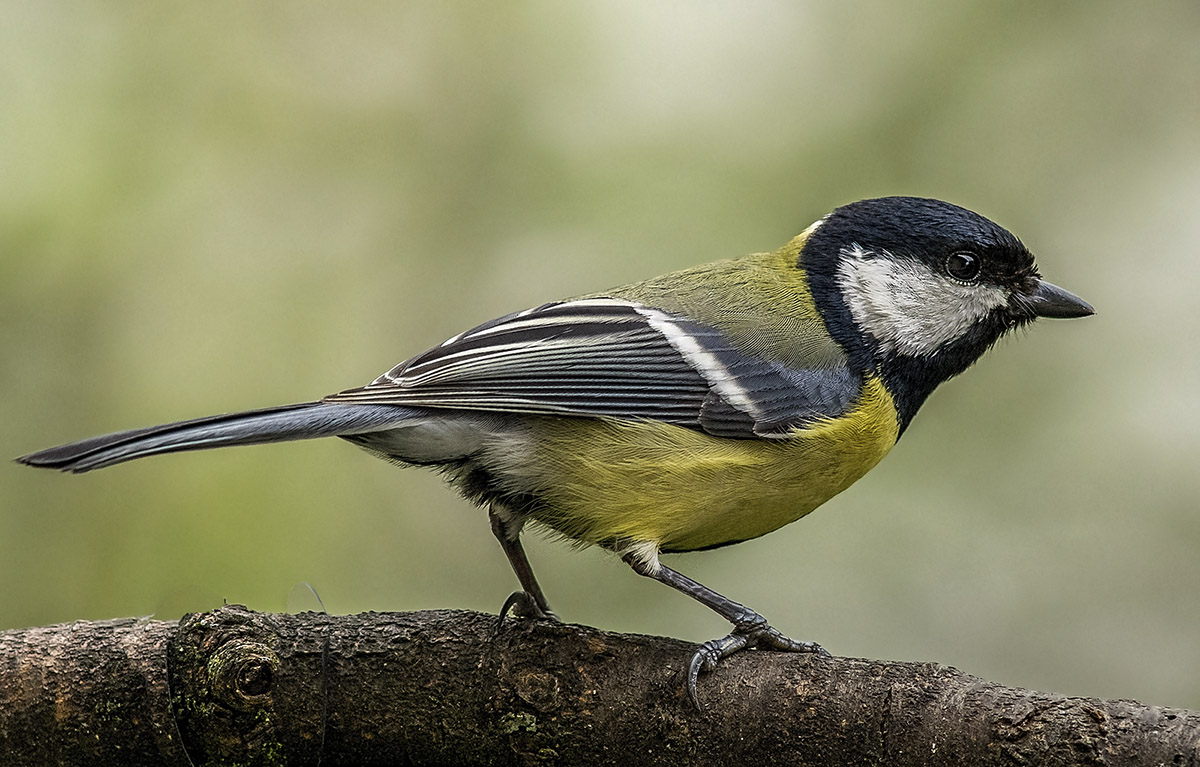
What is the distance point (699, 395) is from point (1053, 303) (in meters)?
0.83

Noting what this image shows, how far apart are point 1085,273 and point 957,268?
95 cm

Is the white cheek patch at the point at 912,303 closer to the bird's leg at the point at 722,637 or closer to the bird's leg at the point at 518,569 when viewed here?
the bird's leg at the point at 722,637

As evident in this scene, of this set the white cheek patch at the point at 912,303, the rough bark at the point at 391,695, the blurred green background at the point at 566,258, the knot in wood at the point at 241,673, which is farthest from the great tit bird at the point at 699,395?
the blurred green background at the point at 566,258

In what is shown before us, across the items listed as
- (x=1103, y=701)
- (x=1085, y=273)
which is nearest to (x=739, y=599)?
(x=1085, y=273)

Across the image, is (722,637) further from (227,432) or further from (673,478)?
(227,432)

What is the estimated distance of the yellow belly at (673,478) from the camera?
6.63 ft

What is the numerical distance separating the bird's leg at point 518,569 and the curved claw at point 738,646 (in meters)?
0.37

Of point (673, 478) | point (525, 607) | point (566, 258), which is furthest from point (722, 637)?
point (566, 258)

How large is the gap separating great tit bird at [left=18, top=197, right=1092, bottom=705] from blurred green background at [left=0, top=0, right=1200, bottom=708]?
25.2 inches

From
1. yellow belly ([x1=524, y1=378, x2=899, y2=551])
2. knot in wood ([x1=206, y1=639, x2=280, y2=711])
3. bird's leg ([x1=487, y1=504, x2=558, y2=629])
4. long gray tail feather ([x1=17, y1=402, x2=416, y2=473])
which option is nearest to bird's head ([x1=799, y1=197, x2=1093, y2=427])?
yellow belly ([x1=524, y1=378, x2=899, y2=551])

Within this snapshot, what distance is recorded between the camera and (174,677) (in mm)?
1837

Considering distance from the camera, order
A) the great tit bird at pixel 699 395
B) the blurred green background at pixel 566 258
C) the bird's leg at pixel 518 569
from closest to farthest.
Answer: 1. the great tit bird at pixel 699 395
2. the bird's leg at pixel 518 569
3. the blurred green background at pixel 566 258

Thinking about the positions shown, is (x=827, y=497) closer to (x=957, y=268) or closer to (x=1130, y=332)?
(x=957, y=268)

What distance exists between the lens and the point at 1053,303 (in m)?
2.37
